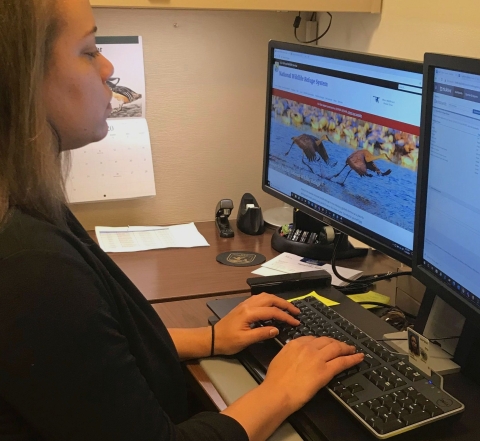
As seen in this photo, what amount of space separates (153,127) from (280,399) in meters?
1.06

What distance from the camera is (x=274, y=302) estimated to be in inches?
44.0

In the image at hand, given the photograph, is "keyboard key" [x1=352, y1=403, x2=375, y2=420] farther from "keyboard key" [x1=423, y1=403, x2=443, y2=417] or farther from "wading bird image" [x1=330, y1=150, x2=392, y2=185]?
"wading bird image" [x1=330, y1=150, x2=392, y2=185]

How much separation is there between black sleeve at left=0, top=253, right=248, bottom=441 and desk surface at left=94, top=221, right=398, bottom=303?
0.54 metres

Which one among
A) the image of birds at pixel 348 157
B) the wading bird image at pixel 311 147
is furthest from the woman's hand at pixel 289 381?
the wading bird image at pixel 311 147

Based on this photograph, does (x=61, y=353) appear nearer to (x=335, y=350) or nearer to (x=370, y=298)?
(x=335, y=350)

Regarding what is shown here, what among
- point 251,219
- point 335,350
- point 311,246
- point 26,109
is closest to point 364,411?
point 335,350

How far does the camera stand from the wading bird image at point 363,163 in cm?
124

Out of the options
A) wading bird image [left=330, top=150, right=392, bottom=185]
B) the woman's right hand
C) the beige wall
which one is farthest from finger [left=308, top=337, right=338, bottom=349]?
the beige wall

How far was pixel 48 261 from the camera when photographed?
73 centimetres

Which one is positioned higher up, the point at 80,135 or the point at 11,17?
the point at 11,17

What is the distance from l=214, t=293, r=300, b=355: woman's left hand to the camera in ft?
3.44

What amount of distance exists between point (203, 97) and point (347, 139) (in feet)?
1.97

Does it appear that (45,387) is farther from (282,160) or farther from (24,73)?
(282,160)

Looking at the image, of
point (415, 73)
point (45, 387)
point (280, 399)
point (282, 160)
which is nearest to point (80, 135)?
point (45, 387)
